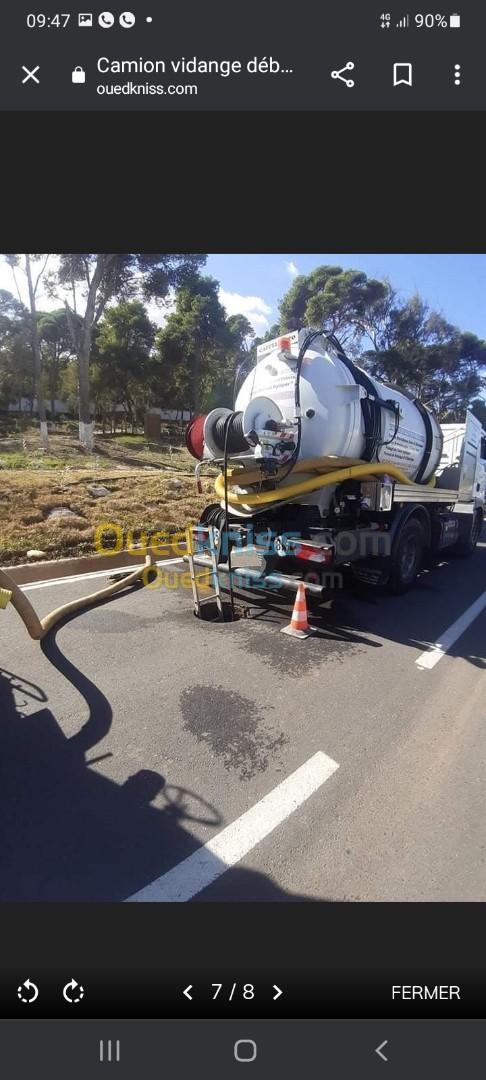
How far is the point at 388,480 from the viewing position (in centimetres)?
563

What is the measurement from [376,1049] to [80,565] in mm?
6060

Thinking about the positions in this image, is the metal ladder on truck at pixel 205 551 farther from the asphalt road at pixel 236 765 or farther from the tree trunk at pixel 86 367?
the tree trunk at pixel 86 367

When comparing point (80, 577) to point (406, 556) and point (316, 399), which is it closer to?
point (316, 399)

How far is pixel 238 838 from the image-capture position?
2.07 m

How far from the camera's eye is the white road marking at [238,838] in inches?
70.5

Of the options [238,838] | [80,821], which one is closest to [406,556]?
[238,838]

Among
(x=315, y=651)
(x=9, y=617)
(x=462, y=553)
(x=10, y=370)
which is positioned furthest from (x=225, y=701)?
(x=10, y=370)

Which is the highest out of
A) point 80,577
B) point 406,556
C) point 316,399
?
point 316,399

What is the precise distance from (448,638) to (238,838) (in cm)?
336

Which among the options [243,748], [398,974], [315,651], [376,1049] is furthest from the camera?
[315,651]

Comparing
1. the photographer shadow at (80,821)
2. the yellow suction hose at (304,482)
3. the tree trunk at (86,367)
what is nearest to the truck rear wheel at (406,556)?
the yellow suction hose at (304,482)

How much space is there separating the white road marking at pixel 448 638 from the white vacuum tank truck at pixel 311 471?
0.94m

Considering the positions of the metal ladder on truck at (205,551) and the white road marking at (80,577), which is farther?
the white road marking at (80,577)

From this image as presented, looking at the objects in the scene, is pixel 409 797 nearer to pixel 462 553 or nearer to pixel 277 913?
pixel 277 913
